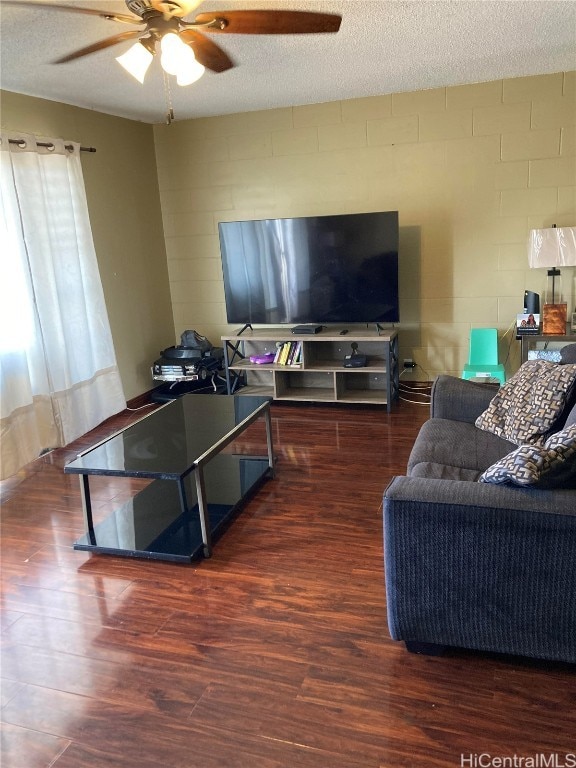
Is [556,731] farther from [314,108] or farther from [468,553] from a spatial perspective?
[314,108]

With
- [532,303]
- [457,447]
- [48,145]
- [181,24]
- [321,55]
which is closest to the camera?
[181,24]

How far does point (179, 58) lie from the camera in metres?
2.32

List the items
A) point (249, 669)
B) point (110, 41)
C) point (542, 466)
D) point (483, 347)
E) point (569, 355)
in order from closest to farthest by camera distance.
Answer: point (542, 466)
point (249, 669)
point (110, 41)
point (569, 355)
point (483, 347)

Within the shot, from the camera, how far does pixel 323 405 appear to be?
4793 mm

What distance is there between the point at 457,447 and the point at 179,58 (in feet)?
6.43

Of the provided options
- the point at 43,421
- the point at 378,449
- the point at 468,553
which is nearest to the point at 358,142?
the point at 378,449

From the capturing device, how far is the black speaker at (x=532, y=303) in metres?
4.31

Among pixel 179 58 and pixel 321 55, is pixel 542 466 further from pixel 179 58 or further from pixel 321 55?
pixel 321 55

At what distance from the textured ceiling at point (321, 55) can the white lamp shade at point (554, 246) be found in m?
1.07

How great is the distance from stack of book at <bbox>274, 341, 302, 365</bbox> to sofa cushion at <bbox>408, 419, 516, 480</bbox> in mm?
2007

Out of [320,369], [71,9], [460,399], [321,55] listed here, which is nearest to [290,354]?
[320,369]

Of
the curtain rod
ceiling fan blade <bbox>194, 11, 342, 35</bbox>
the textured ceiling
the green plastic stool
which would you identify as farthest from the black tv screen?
ceiling fan blade <bbox>194, 11, 342, 35</bbox>

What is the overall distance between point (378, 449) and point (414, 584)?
6.40 ft

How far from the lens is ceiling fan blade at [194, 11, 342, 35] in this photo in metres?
2.22
